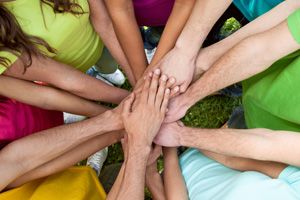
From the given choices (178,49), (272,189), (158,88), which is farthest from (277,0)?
(272,189)

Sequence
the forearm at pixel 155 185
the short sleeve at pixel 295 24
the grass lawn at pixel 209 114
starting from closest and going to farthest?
the short sleeve at pixel 295 24 → the forearm at pixel 155 185 → the grass lawn at pixel 209 114

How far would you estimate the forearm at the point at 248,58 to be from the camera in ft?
3.95

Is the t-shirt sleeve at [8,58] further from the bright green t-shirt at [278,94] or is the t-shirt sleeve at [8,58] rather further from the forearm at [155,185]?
the bright green t-shirt at [278,94]

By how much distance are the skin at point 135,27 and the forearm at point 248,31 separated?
0.38 feet

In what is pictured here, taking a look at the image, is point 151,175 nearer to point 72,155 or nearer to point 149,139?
point 149,139

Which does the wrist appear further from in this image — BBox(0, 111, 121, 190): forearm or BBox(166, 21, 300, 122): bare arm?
BBox(166, 21, 300, 122): bare arm

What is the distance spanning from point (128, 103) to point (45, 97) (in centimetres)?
26

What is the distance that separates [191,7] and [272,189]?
60cm

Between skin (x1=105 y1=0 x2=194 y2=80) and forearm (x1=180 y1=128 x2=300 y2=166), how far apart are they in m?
0.29

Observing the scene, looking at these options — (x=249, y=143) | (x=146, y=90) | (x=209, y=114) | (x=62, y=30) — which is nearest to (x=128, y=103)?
(x=146, y=90)

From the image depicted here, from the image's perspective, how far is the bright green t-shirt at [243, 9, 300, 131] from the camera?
1.26m

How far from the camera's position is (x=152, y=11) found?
5.17 feet

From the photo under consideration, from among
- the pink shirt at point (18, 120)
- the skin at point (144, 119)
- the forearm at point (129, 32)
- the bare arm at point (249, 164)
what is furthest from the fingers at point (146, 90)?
the pink shirt at point (18, 120)

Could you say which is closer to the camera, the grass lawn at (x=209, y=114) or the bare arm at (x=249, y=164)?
the bare arm at (x=249, y=164)
